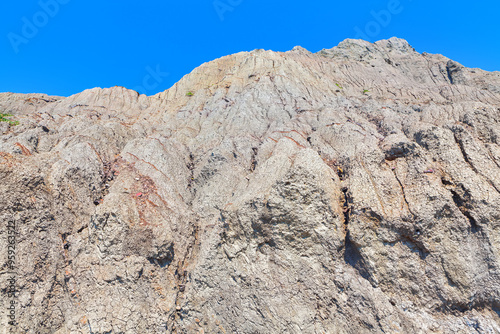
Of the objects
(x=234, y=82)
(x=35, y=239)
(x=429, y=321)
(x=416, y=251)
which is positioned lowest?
(x=35, y=239)

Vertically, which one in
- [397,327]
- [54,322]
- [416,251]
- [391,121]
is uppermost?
[391,121]

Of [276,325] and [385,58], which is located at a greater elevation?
[385,58]

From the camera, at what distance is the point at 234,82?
28.5 meters

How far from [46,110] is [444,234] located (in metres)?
37.3

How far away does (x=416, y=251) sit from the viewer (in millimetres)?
10414

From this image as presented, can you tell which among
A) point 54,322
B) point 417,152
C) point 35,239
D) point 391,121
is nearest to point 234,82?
point 391,121

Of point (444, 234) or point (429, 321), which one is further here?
point (444, 234)

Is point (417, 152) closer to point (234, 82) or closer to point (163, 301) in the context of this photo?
point (163, 301)

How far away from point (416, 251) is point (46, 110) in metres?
36.5

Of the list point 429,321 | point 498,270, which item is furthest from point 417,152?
point 429,321

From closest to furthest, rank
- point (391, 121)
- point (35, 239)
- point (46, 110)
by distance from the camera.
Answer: point (35, 239) < point (391, 121) < point (46, 110)

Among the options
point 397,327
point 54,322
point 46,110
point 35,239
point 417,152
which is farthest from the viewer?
point 46,110

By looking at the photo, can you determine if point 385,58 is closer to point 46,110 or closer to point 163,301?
point 163,301

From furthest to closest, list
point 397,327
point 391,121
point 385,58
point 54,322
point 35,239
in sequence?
point 385,58 < point 391,121 < point 35,239 < point 54,322 < point 397,327
